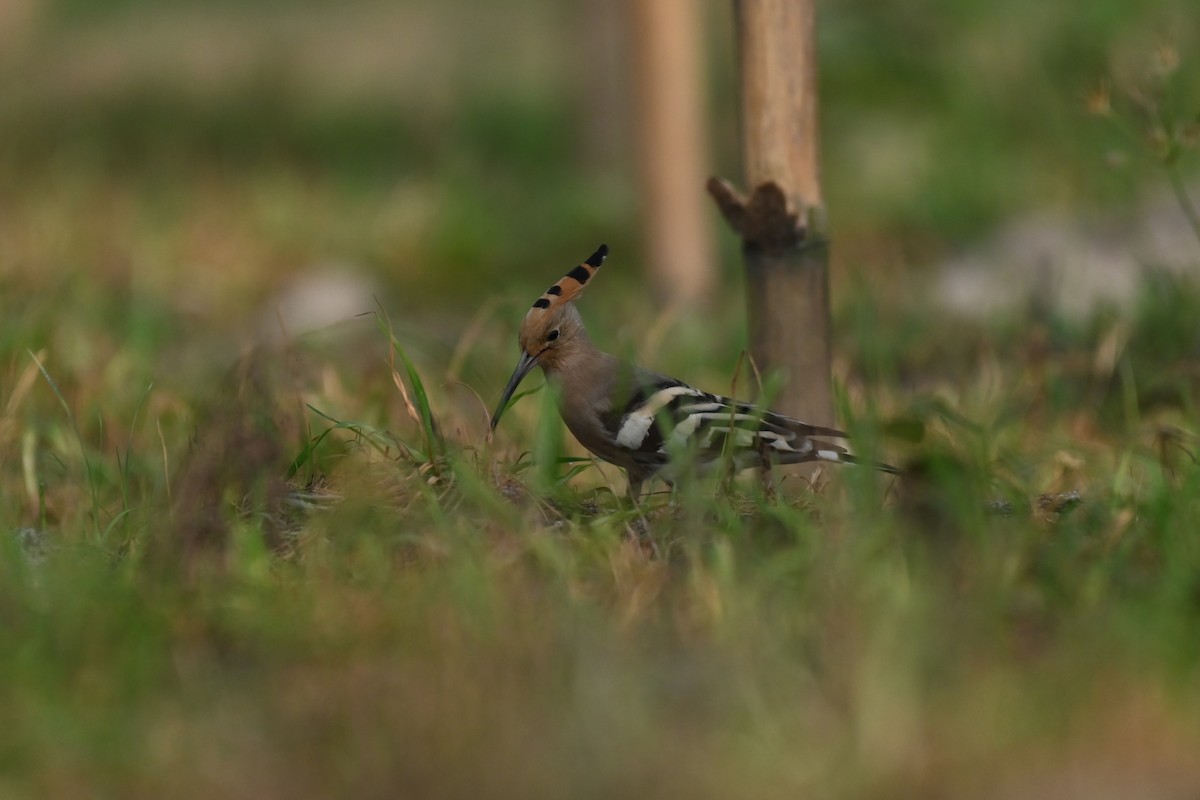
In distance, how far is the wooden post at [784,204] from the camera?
351 centimetres

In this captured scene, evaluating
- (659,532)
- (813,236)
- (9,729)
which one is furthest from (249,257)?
(9,729)

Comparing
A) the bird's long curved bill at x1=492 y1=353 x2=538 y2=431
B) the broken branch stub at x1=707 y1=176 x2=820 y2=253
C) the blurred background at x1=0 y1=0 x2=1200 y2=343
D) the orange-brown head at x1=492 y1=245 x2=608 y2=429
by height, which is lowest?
the blurred background at x1=0 y1=0 x2=1200 y2=343

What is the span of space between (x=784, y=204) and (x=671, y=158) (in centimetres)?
319

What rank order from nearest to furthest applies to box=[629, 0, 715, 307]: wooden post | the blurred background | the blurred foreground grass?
the blurred foreground grass
box=[629, 0, 715, 307]: wooden post
the blurred background

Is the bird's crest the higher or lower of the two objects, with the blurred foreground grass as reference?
higher

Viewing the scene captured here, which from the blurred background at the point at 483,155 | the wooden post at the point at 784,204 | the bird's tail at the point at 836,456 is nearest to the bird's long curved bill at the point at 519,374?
the wooden post at the point at 784,204

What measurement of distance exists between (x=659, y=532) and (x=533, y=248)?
14.5 feet

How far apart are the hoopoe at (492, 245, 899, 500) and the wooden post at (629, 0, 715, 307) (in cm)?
295

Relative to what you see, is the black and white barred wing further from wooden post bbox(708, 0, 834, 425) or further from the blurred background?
the blurred background

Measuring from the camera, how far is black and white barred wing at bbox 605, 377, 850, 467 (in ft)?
10.5

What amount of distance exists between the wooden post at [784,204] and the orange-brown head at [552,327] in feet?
1.20

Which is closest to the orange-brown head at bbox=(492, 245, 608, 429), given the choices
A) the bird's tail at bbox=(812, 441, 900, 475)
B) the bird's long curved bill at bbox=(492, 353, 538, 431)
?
the bird's long curved bill at bbox=(492, 353, 538, 431)

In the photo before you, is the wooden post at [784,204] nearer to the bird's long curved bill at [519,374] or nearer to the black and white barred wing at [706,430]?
the black and white barred wing at [706,430]

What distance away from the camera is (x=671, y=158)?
663 centimetres
